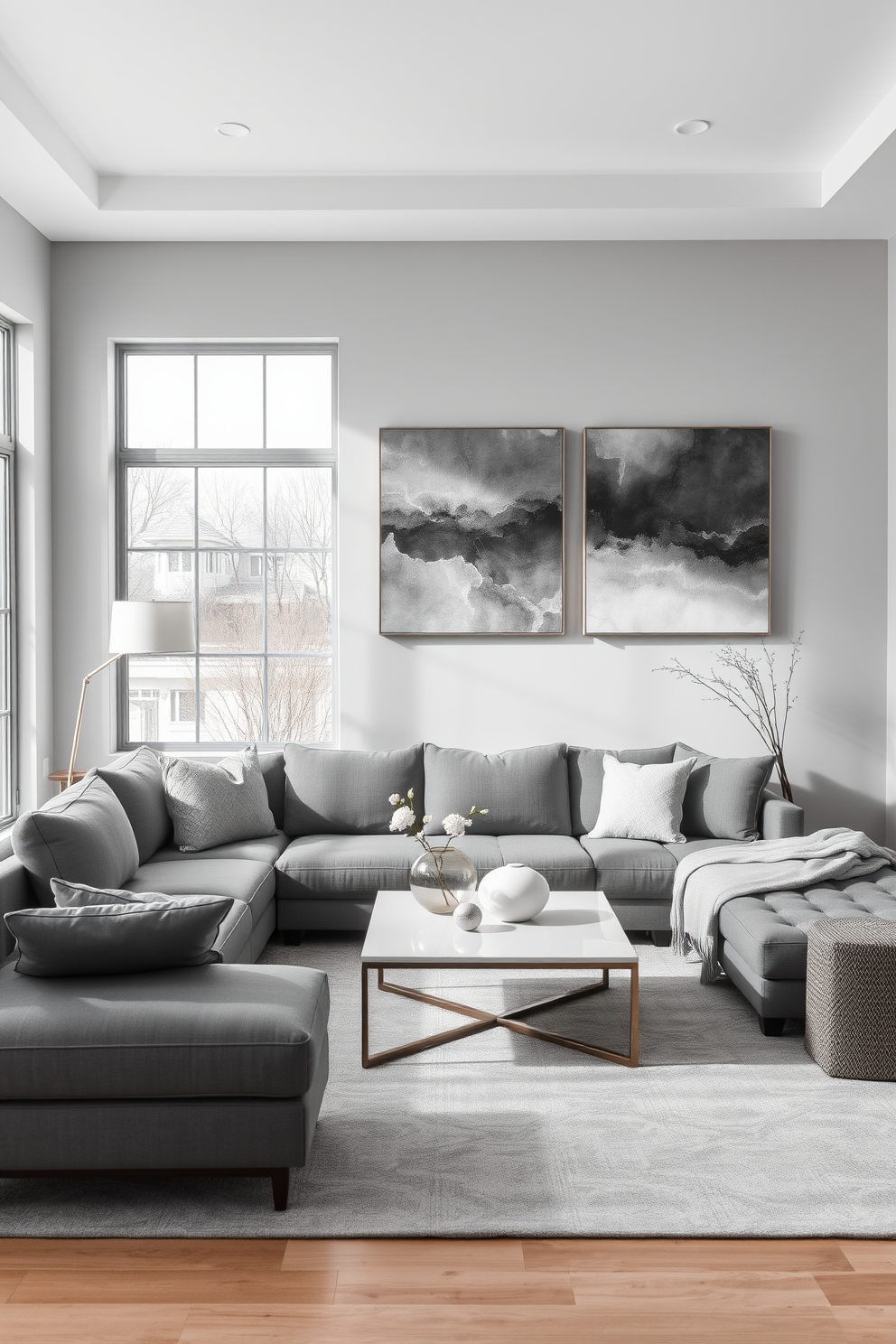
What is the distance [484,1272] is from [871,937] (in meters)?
1.62

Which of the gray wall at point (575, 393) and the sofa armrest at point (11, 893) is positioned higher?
the gray wall at point (575, 393)

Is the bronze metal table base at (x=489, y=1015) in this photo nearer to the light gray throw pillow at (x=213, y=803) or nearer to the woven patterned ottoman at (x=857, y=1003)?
the woven patterned ottoman at (x=857, y=1003)

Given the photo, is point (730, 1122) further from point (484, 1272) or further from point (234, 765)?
point (234, 765)

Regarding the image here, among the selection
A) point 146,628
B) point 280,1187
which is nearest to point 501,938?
point 280,1187

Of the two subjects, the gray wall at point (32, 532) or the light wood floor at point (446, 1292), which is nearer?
the light wood floor at point (446, 1292)

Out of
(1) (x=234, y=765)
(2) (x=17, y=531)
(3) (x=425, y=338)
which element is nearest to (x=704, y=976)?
(1) (x=234, y=765)

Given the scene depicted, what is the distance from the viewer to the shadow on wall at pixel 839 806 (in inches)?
215

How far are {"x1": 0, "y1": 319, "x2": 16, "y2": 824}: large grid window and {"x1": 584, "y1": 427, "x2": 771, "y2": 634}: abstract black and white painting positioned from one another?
2919mm

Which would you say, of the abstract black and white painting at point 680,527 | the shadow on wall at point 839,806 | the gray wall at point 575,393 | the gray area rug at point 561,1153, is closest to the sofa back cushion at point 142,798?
the gray wall at point 575,393

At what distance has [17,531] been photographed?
17.2 feet

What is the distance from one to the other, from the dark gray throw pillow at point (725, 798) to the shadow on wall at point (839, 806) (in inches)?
24.1

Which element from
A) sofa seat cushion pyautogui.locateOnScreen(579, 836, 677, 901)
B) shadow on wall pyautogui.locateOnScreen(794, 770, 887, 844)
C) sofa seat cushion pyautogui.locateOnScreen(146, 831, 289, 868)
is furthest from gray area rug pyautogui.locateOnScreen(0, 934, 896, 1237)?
shadow on wall pyautogui.locateOnScreen(794, 770, 887, 844)

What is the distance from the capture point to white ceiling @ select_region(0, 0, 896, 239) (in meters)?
3.67

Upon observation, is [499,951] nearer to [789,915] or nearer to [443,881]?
[443,881]
